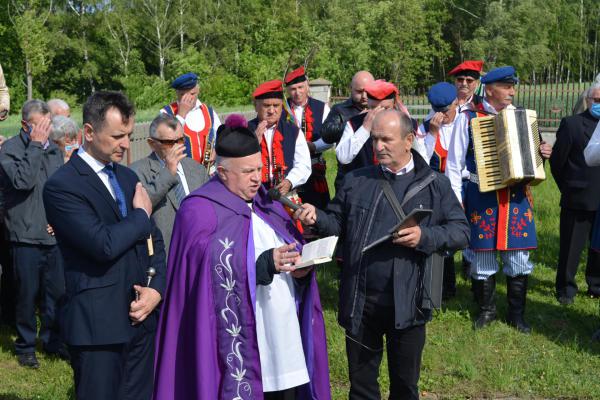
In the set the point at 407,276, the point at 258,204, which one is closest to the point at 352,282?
the point at 407,276

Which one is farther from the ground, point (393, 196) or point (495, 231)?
point (393, 196)

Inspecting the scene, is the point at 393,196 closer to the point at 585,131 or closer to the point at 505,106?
the point at 505,106

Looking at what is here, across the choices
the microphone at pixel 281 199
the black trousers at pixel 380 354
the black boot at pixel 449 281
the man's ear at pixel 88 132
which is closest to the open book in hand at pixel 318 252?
the microphone at pixel 281 199

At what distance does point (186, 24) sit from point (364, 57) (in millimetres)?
16187

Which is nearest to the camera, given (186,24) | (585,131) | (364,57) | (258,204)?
(258,204)

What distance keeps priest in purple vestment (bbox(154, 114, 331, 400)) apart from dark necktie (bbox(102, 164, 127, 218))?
0.29m

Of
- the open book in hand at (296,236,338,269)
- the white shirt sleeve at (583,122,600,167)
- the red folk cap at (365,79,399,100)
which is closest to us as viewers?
the open book in hand at (296,236,338,269)

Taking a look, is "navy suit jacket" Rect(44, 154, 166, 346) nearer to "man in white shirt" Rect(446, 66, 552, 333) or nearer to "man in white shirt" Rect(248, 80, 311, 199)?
"man in white shirt" Rect(248, 80, 311, 199)

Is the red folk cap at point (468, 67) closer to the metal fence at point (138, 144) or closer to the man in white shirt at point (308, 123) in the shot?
the man in white shirt at point (308, 123)

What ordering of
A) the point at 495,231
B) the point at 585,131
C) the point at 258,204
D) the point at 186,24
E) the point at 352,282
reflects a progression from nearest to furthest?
the point at 258,204
the point at 352,282
the point at 495,231
the point at 585,131
the point at 186,24

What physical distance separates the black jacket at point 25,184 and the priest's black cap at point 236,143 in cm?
293

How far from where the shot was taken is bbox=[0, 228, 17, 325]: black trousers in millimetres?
7516

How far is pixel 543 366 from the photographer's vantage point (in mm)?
6164

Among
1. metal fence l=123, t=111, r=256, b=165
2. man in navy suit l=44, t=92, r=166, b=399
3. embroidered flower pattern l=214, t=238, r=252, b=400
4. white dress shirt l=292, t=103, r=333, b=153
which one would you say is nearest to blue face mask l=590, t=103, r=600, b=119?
white dress shirt l=292, t=103, r=333, b=153
